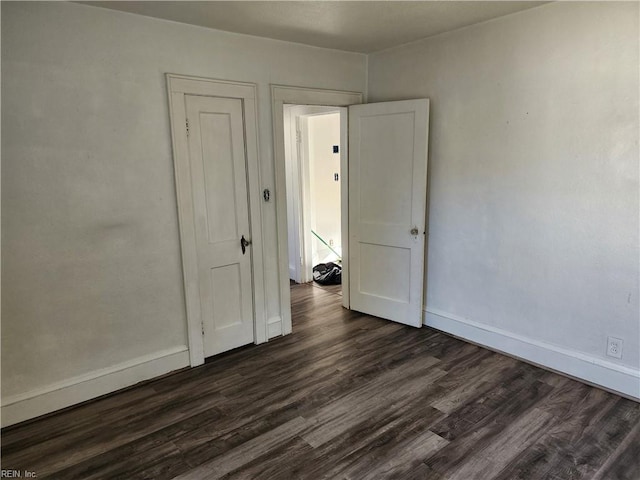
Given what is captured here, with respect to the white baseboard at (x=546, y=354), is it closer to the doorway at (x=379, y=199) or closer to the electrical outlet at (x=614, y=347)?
the electrical outlet at (x=614, y=347)

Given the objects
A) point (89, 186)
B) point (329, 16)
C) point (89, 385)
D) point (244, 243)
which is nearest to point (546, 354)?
point (244, 243)

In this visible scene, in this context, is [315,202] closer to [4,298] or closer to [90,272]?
[90,272]

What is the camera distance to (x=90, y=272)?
2.71 meters

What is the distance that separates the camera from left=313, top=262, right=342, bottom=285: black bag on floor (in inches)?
204

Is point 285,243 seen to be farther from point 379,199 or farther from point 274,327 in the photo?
point 379,199

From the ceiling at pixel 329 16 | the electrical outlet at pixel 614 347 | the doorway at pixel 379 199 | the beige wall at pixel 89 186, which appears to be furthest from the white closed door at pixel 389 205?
the electrical outlet at pixel 614 347

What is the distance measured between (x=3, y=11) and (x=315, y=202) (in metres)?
3.70

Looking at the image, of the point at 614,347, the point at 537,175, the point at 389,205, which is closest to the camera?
the point at 614,347

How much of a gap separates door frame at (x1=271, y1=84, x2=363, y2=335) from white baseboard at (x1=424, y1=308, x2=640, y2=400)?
1334 mm

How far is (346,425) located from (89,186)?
7.07 feet

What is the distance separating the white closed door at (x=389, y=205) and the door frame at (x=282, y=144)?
117 millimetres

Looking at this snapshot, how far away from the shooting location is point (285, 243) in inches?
144

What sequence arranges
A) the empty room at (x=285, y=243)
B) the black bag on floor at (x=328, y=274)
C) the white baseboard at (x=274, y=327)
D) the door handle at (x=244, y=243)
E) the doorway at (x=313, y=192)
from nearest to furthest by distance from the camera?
1. the empty room at (x=285, y=243)
2. the door handle at (x=244, y=243)
3. the white baseboard at (x=274, y=327)
4. the doorway at (x=313, y=192)
5. the black bag on floor at (x=328, y=274)

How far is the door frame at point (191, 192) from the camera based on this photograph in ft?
9.61
